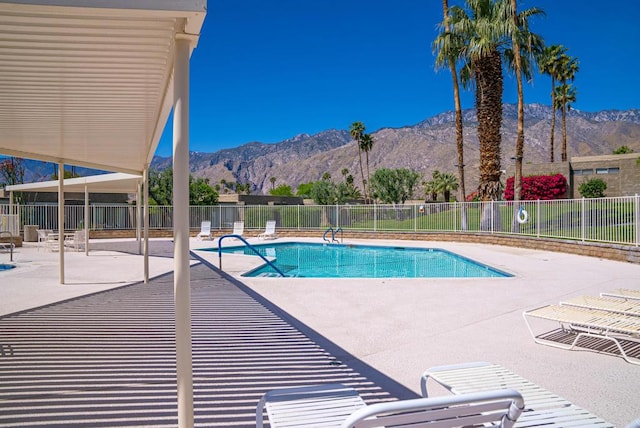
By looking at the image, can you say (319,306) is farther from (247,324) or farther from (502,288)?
(502,288)

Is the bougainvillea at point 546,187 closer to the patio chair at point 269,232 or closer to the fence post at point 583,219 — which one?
the patio chair at point 269,232

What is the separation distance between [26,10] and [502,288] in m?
8.09

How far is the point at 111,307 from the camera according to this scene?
6.99 metres

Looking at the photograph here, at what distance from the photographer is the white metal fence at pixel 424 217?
13.3m

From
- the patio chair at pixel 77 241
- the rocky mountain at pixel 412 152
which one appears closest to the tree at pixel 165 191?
the patio chair at pixel 77 241

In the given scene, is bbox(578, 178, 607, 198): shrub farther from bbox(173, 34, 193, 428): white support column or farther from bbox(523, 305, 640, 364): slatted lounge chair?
bbox(173, 34, 193, 428): white support column

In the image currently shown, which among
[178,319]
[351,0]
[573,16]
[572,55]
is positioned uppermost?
[351,0]

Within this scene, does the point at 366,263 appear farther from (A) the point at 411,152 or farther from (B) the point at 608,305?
(A) the point at 411,152

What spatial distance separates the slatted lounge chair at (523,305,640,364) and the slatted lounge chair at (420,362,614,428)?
6.61 feet

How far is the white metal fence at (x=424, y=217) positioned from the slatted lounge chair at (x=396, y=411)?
12.0m

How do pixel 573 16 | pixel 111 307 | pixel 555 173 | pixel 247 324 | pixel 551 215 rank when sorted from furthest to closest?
pixel 573 16, pixel 555 173, pixel 551 215, pixel 111 307, pixel 247 324

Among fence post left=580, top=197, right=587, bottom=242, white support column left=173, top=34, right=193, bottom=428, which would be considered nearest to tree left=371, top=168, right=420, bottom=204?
fence post left=580, top=197, right=587, bottom=242

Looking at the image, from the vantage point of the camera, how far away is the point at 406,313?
6473 mm

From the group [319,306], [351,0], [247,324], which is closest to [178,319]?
[247,324]
